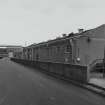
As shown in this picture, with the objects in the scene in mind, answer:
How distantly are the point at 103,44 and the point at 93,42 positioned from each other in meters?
1.60

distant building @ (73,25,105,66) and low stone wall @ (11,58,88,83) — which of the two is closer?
low stone wall @ (11,58,88,83)

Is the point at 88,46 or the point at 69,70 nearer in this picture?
the point at 69,70

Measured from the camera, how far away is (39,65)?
24.5 meters

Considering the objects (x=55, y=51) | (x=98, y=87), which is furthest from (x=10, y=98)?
(x=55, y=51)

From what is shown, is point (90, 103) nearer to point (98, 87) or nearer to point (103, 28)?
point (98, 87)

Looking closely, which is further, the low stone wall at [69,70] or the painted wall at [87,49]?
the painted wall at [87,49]

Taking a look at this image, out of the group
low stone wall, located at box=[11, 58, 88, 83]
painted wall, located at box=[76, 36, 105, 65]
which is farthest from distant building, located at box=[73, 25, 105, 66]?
low stone wall, located at box=[11, 58, 88, 83]

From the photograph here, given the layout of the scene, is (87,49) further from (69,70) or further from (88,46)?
(69,70)

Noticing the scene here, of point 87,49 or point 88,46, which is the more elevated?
point 88,46

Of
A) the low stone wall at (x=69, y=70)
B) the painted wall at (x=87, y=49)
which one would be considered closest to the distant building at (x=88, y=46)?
the painted wall at (x=87, y=49)

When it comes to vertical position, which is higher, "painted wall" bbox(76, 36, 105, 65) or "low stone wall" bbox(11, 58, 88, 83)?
"painted wall" bbox(76, 36, 105, 65)

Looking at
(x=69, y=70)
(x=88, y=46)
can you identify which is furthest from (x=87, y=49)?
(x=69, y=70)

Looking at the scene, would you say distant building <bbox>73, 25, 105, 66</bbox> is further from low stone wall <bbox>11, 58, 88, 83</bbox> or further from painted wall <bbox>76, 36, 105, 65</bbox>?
low stone wall <bbox>11, 58, 88, 83</bbox>

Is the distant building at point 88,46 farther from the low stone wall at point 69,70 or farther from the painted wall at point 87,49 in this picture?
the low stone wall at point 69,70
